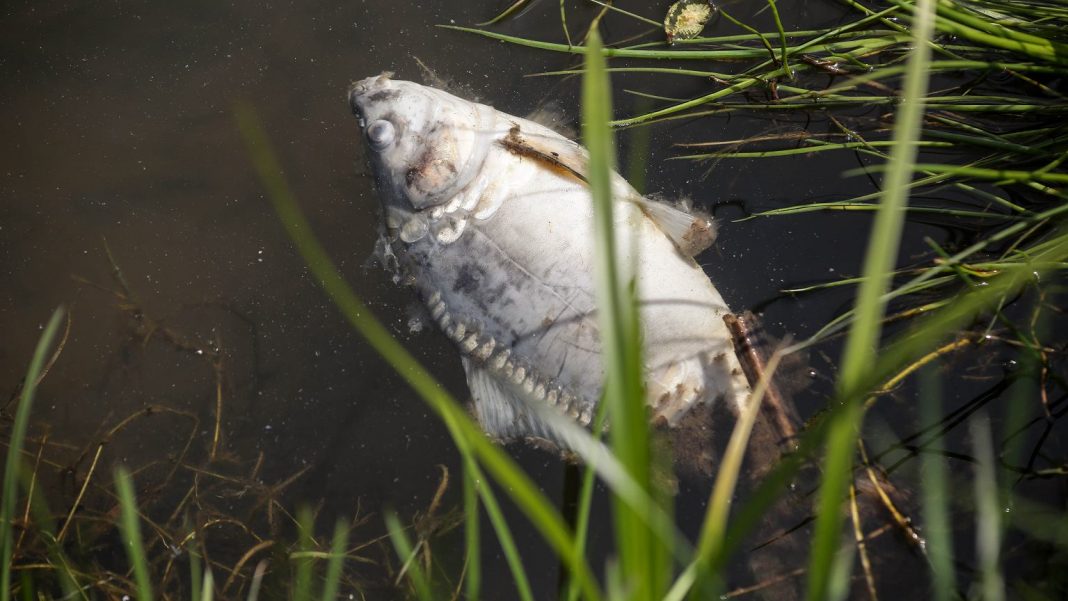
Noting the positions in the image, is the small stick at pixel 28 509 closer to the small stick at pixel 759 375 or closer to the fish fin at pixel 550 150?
the fish fin at pixel 550 150

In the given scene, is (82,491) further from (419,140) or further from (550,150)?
(550,150)

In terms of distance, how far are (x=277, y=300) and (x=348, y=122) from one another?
86 centimetres

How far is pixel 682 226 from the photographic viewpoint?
8.91ft

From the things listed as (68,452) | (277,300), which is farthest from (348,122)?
(68,452)

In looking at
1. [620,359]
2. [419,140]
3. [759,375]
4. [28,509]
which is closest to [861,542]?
[759,375]

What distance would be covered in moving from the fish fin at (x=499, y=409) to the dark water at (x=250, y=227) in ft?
0.57

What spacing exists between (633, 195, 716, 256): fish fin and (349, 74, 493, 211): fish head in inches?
25.4

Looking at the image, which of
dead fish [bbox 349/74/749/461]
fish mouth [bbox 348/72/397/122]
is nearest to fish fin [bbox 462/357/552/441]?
dead fish [bbox 349/74/749/461]

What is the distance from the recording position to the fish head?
270 centimetres

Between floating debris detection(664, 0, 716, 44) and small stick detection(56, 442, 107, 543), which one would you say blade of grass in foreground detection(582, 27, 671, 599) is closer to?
floating debris detection(664, 0, 716, 44)

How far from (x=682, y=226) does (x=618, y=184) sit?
281 mm

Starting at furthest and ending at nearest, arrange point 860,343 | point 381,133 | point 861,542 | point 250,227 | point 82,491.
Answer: point 250,227, point 82,491, point 381,133, point 861,542, point 860,343

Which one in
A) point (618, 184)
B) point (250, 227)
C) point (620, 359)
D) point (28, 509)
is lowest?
point (28, 509)

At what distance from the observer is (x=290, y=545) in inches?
121
